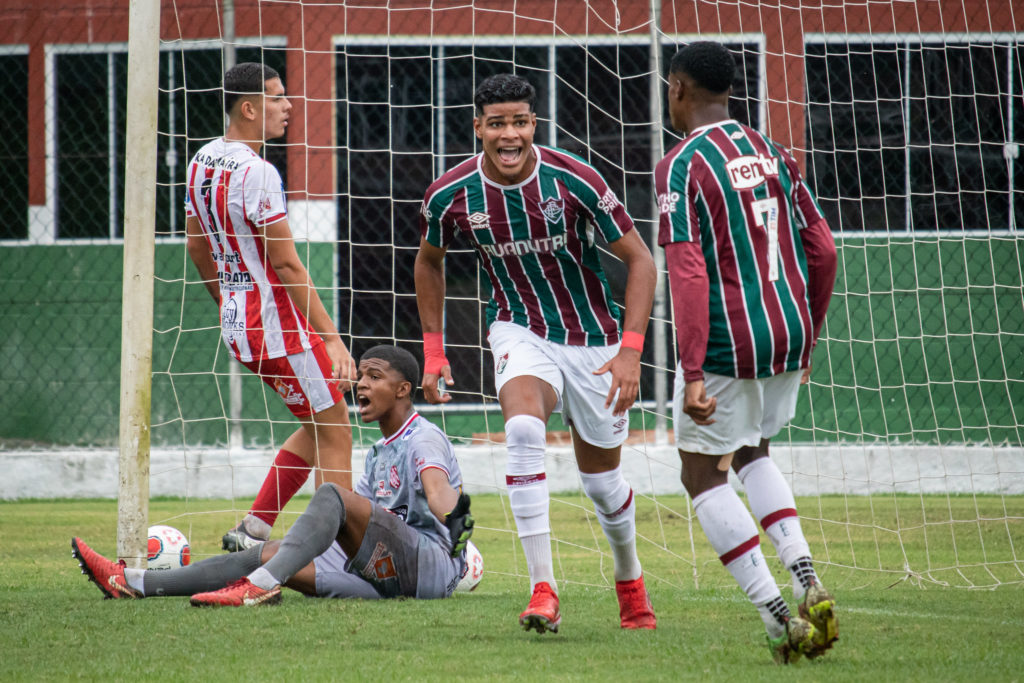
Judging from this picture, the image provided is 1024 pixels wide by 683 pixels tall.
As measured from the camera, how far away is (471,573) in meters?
5.06

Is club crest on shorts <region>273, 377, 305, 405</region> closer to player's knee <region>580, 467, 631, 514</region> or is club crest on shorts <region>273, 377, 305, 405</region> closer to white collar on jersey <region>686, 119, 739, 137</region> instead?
player's knee <region>580, 467, 631, 514</region>

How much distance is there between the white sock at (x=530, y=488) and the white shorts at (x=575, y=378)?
0.25 m

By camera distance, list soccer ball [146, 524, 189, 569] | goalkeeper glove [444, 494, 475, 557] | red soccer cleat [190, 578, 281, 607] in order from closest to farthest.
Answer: goalkeeper glove [444, 494, 475, 557], red soccer cleat [190, 578, 281, 607], soccer ball [146, 524, 189, 569]

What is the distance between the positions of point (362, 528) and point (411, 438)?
44 centimetres

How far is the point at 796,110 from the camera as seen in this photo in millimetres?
9289

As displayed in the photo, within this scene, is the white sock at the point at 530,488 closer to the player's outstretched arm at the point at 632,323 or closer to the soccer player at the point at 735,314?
the player's outstretched arm at the point at 632,323

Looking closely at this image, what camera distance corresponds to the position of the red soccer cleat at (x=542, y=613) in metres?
3.82

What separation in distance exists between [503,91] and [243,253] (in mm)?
1844

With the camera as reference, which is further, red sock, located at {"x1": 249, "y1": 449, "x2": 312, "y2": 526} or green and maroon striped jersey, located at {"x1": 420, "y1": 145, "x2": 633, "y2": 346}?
red sock, located at {"x1": 249, "y1": 449, "x2": 312, "y2": 526}

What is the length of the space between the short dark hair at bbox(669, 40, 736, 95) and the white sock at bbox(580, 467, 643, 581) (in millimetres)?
1485

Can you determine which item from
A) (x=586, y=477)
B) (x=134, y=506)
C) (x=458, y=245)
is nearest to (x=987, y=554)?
(x=586, y=477)

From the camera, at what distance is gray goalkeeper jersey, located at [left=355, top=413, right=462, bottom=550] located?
4.68 m

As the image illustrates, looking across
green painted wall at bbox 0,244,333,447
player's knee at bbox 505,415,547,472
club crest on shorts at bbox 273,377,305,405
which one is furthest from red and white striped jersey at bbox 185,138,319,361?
green painted wall at bbox 0,244,333,447

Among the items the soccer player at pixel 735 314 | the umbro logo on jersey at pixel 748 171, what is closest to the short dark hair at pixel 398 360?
the soccer player at pixel 735 314
